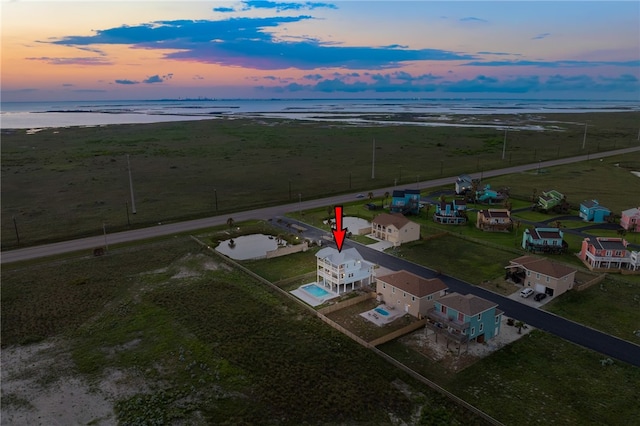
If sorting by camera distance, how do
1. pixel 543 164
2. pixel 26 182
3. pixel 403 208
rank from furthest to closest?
pixel 543 164 → pixel 26 182 → pixel 403 208

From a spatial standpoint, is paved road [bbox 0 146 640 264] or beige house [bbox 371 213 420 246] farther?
beige house [bbox 371 213 420 246]

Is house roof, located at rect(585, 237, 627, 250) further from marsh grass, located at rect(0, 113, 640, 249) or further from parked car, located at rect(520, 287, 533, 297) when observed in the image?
marsh grass, located at rect(0, 113, 640, 249)

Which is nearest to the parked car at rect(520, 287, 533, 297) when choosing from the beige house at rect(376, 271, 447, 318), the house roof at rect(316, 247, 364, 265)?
the beige house at rect(376, 271, 447, 318)

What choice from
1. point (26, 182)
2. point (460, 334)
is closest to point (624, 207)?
point (460, 334)

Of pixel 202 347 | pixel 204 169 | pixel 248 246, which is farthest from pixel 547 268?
pixel 204 169

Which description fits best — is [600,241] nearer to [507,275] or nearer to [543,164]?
[507,275]

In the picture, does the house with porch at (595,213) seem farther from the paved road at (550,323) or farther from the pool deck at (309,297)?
the pool deck at (309,297)

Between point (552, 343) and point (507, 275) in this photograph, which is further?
point (507, 275)

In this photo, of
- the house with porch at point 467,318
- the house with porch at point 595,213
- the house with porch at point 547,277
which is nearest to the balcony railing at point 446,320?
the house with porch at point 467,318
